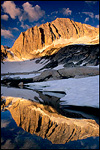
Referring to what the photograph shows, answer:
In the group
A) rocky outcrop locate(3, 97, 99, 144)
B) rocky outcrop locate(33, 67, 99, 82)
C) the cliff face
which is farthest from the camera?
the cliff face

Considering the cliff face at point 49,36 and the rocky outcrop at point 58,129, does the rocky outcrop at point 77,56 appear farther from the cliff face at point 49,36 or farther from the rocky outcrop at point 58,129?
the cliff face at point 49,36

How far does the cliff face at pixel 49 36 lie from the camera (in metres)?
91.1

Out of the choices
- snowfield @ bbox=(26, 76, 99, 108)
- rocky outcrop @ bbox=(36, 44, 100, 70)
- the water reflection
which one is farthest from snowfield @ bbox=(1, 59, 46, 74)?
the water reflection

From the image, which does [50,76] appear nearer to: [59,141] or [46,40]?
[59,141]

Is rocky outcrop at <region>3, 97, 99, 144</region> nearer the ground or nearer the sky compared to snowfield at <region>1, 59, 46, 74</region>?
nearer the ground

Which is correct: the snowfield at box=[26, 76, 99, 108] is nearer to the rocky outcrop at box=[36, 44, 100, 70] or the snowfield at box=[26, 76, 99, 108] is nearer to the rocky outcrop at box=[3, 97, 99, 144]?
the rocky outcrop at box=[3, 97, 99, 144]

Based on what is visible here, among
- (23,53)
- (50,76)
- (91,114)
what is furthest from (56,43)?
(91,114)

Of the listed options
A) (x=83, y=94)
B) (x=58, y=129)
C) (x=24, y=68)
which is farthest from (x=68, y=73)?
(x=24, y=68)

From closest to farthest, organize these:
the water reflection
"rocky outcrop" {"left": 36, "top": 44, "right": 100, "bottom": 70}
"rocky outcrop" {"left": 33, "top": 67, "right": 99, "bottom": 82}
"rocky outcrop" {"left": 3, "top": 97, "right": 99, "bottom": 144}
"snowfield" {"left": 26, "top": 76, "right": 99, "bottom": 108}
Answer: the water reflection
"rocky outcrop" {"left": 3, "top": 97, "right": 99, "bottom": 144}
"snowfield" {"left": 26, "top": 76, "right": 99, "bottom": 108}
"rocky outcrop" {"left": 33, "top": 67, "right": 99, "bottom": 82}
"rocky outcrop" {"left": 36, "top": 44, "right": 100, "bottom": 70}

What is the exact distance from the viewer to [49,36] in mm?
92375

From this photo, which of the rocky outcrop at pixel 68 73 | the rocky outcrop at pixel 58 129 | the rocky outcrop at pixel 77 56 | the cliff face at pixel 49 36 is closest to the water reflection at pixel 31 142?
the rocky outcrop at pixel 58 129

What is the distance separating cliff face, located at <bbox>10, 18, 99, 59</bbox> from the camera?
9106 centimetres

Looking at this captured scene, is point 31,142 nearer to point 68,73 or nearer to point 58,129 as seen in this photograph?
point 58,129

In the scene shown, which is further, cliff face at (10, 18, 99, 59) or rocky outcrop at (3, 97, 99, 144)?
cliff face at (10, 18, 99, 59)
